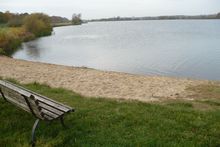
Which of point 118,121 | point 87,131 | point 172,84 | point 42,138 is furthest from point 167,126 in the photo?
point 172,84

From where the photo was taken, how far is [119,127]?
5.40m

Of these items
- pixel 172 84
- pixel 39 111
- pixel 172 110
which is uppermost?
pixel 39 111

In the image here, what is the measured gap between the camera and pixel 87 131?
205 inches

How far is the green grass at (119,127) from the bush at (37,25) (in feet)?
185

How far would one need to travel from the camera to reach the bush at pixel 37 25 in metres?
60.7

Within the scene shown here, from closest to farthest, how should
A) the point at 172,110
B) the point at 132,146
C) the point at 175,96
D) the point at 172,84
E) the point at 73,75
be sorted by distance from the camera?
the point at 132,146, the point at 172,110, the point at 175,96, the point at 172,84, the point at 73,75

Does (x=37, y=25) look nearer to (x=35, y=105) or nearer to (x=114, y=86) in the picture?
(x=114, y=86)

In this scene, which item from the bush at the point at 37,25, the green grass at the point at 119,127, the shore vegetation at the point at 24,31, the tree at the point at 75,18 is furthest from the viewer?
the tree at the point at 75,18

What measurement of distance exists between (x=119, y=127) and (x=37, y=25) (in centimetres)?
5970

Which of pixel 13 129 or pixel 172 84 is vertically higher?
pixel 13 129

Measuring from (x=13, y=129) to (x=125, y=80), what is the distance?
817 centimetres

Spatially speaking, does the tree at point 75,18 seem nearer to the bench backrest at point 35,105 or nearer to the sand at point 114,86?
the sand at point 114,86

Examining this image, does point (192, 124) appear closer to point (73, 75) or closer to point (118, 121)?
point (118, 121)

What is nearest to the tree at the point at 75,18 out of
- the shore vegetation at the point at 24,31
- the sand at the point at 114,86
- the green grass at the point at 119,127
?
the shore vegetation at the point at 24,31
